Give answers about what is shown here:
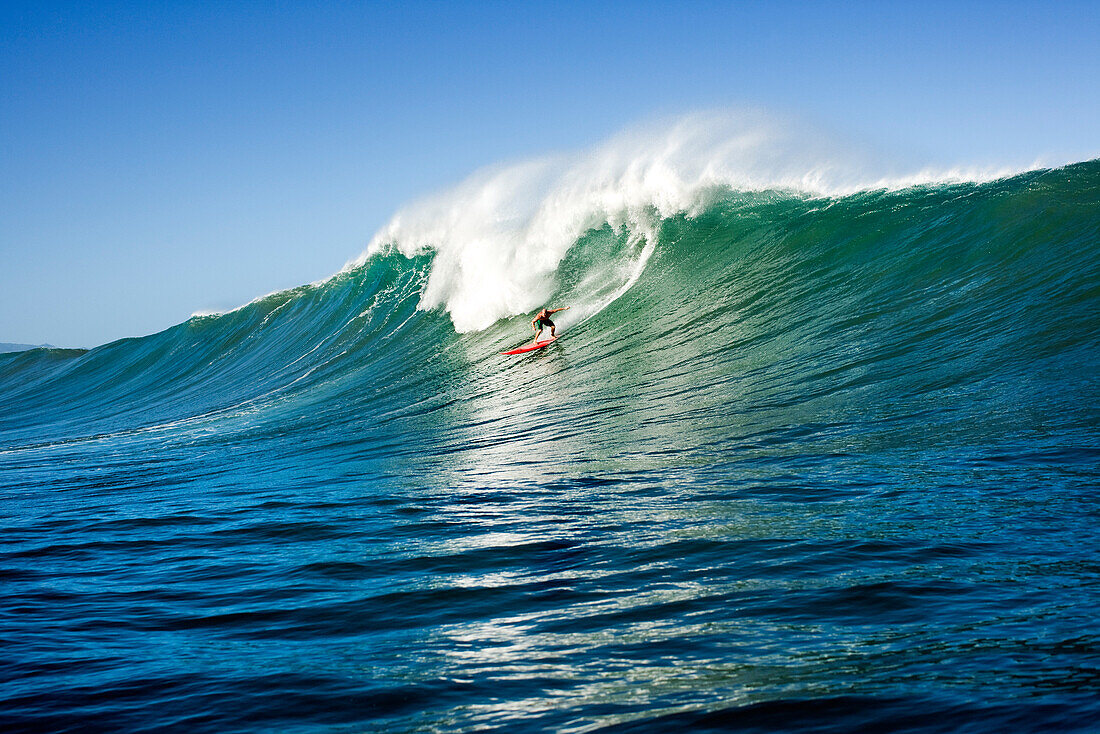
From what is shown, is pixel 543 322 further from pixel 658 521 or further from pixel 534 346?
pixel 658 521

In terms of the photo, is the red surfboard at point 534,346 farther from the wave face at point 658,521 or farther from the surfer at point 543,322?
the wave face at point 658,521

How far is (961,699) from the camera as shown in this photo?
251 cm

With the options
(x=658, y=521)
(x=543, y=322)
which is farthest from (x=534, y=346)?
(x=658, y=521)

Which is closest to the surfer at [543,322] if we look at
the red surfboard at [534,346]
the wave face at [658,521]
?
the red surfboard at [534,346]

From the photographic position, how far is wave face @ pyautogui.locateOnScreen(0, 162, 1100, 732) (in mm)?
2861

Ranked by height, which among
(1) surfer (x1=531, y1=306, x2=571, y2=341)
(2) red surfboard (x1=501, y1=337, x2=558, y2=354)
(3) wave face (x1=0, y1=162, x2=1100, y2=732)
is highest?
(1) surfer (x1=531, y1=306, x2=571, y2=341)

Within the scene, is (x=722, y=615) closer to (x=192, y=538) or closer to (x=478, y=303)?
(x=192, y=538)

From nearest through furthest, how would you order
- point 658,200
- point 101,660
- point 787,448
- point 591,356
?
point 101,660, point 787,448, point 591,356, point 658,200

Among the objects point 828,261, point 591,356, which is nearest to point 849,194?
point 828,261

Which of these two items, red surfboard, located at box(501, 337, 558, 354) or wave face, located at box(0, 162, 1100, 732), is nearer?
wave face, located at box(0, 162, 1100, 732)

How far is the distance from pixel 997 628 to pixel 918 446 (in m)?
3.19

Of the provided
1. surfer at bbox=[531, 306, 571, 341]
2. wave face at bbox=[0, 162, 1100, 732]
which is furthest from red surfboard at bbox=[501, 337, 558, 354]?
wave face at bbox=[0, 162, 1100, 732]

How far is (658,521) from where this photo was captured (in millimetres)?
4797

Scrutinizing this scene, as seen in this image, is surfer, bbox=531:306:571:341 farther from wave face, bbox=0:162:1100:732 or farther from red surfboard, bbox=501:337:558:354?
wave face, bbox=0:162:1100:732
